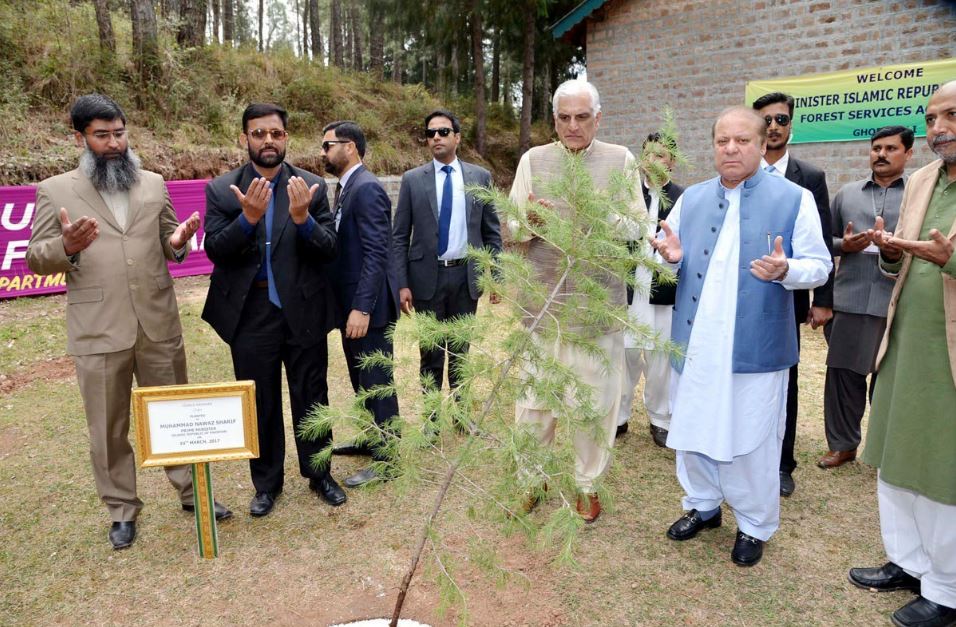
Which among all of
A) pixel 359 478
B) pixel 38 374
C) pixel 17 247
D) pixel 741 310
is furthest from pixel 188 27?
pixel 741 310

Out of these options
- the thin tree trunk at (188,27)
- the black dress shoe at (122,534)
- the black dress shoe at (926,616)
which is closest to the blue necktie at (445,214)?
the black dress shoe at (122,534)

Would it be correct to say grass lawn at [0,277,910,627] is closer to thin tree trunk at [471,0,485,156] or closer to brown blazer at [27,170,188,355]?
brown blazer at [27,170,188,355]

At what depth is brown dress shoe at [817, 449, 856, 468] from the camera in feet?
13.4

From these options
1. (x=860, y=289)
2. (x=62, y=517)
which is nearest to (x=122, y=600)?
(x=62, y=517)

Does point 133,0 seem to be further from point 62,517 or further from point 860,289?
point 860,289

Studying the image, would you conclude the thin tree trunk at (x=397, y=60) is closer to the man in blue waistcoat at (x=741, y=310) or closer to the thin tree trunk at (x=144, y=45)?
the thin tree trunk at (x=144, y=45)

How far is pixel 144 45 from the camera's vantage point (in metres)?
11.2

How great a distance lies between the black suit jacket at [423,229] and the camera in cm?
455

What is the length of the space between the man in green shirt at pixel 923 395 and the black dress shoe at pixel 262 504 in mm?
3069

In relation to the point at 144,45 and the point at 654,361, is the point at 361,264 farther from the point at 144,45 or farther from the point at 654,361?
the point at 144,45

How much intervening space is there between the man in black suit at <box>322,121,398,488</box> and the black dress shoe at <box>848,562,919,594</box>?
8.13 ft

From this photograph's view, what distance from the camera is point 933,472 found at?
2.55 meters

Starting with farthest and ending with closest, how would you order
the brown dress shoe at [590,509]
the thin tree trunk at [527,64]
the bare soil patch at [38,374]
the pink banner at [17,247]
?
1. the thin tree trunk at [527,64]
2. the pink banner at [17,247]
3. the bare soil patch at [38,374]
4. the brown dress shoe at [590,509]

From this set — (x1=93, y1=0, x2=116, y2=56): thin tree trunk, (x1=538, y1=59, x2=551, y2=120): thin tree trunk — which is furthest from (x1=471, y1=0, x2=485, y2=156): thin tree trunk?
(x1=93, y1=0, x2=116, y2=56): thin tree trunk
